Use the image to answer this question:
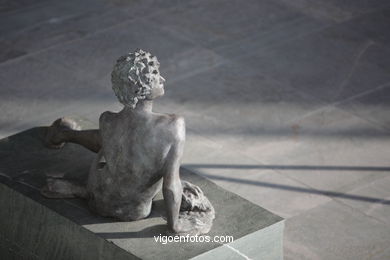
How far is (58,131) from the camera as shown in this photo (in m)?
7.26

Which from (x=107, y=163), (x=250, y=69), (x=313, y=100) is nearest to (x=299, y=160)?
(x=313, y=100)

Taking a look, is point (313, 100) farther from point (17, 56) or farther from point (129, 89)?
point (129, 89)

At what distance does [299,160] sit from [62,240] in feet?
9.89

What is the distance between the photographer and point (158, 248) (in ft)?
21.0

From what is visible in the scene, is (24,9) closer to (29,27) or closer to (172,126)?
(29,27)

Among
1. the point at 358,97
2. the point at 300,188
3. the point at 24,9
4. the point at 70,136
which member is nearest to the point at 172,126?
the point at 70,136

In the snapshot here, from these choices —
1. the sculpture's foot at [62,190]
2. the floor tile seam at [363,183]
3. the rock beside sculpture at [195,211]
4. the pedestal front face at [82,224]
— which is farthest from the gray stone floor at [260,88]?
the sculpture's foot at [62,190]

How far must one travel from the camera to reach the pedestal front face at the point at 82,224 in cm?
646

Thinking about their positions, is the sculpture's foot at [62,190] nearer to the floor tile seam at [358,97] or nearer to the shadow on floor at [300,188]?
the shadow on floor at [300,188]

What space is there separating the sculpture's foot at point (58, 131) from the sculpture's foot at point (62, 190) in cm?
50

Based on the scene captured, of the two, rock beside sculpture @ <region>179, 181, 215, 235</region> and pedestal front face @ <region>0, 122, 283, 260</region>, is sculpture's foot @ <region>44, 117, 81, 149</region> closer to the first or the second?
pedestal front face @ <region>0, 122, 283, 260</region>

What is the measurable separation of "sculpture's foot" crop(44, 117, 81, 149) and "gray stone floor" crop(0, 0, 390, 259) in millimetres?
1788

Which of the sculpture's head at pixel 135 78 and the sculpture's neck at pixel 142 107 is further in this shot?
the sculpture's neck at pixel 142 107

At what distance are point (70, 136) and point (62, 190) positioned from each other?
48 cm
